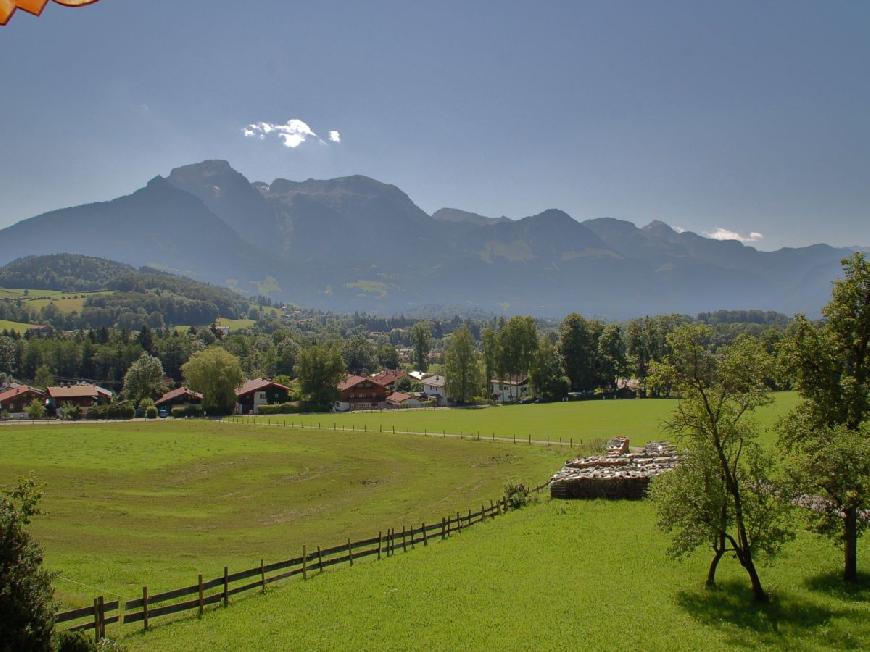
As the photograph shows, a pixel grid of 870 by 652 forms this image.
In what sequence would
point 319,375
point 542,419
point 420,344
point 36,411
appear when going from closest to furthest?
point 542,419, point 36,411, point 319,375, point 420,344

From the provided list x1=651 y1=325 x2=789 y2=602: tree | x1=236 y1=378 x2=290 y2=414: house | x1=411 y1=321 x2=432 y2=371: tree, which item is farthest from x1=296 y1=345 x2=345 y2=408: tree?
x1=651 y1=325 x2=789 y2=602: tree

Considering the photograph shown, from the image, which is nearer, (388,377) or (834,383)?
(834,383)

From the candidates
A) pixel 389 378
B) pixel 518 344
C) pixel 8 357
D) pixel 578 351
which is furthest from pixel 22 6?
pixel 8 357

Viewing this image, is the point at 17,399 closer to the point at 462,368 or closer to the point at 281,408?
the point at 281,408

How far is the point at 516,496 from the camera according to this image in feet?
124

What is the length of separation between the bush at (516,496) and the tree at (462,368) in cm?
7739

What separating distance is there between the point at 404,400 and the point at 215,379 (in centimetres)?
4608

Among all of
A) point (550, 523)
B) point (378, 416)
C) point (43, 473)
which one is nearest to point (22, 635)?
point (550, 523)

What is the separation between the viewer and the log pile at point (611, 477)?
35.9 m

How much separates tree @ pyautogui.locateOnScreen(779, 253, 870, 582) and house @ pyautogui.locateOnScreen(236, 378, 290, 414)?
10610cm

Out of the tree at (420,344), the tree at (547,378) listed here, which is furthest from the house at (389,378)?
the tree at (547,378)

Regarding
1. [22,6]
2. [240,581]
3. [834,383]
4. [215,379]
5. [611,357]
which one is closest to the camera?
[22,6]

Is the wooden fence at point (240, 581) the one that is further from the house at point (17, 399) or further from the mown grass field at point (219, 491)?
the house at point (17, 399)

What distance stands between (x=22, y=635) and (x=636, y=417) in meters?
75.1
